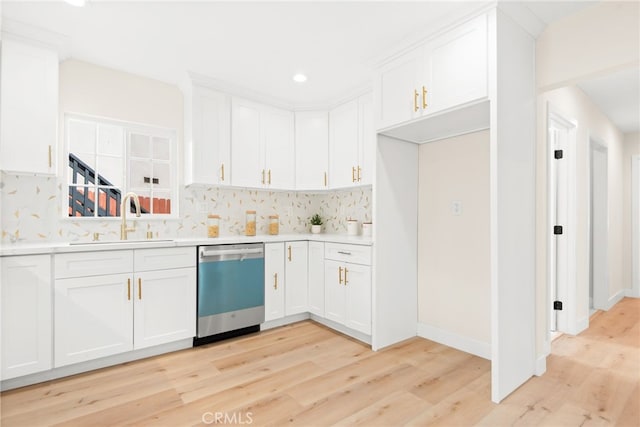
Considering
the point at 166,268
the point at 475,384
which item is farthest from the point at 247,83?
the point at 475,384

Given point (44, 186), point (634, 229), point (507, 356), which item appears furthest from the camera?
point (634, 229)

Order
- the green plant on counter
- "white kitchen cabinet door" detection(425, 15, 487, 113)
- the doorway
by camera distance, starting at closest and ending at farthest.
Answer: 1. "white kitchen cabinet door" detection(425, 15, 487, 113)
2. the doorway
3. the green plant on counter

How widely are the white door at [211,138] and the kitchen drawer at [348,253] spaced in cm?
127

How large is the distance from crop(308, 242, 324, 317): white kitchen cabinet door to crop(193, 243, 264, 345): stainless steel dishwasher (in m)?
0.58

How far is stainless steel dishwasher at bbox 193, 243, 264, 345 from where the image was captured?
2.90 meters

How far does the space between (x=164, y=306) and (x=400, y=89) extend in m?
2.65

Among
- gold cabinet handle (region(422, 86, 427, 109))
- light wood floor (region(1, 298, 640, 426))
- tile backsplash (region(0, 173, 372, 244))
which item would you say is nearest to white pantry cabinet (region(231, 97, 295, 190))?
tile backsplash (region(0, 173, 372, 244))

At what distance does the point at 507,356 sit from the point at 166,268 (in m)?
2.64

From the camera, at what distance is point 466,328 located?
9.29ft

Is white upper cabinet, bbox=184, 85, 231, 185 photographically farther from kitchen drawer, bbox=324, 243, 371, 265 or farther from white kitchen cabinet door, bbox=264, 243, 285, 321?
kitchen drawer, bbox=324, 243, 371, 265

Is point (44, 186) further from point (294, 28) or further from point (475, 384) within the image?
point (475, 384)

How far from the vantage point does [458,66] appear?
2.22 m

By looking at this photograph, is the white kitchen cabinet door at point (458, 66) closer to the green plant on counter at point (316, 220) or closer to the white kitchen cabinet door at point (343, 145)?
the white kitchen cabinet door at point (343, 145)

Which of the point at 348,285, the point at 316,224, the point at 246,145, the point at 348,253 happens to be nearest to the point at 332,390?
the point at 348,285
